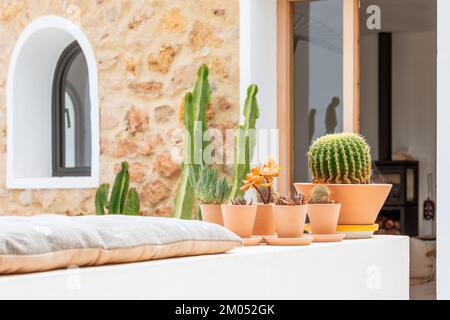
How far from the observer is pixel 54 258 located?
1515 millimetres

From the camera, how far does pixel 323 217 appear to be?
2455 mm

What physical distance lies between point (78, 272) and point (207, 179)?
95cm

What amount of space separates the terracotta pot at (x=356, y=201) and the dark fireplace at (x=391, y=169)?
519cm

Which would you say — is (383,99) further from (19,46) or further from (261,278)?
(261,278)

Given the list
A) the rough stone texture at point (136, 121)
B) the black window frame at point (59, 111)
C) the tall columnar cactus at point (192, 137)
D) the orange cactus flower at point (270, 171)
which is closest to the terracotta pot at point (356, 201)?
the orange cactus flower at point (270, 171)

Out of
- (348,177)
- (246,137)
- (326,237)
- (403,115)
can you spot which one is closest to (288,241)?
(326,237)

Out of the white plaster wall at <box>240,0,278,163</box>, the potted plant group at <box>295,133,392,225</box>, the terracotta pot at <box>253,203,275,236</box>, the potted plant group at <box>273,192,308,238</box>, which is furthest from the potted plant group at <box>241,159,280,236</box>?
the white plaster wall at <box>240,0,278,163</box>

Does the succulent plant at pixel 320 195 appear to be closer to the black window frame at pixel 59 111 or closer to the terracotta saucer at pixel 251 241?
the terracotta saucer at pixel 251 241

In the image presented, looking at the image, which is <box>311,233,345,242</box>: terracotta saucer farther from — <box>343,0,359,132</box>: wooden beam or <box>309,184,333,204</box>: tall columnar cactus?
<box>343,0,359,132</box>: wooden beam

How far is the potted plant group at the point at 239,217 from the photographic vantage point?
2.30 meters

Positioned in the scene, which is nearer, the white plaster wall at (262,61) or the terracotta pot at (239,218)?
the terracotta pot at (239,218)

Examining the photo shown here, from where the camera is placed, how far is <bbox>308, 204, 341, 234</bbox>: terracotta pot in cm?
245

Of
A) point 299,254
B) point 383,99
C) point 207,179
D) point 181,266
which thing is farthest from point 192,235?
point 383,99
